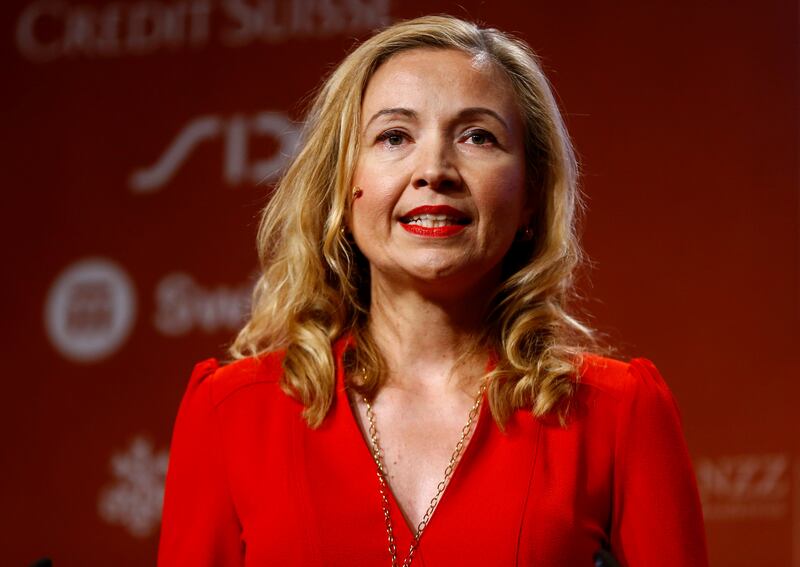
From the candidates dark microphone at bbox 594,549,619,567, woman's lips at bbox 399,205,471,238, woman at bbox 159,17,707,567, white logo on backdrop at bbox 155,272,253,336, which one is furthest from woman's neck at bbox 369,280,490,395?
white logo on backdrop at bbox 155,272,253,336

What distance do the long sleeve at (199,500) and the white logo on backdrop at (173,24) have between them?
66.8 inches

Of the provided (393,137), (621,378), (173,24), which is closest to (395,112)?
(393,137)

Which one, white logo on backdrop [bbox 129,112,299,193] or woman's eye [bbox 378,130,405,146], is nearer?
woman's eye [bbox 378,130,405,146]

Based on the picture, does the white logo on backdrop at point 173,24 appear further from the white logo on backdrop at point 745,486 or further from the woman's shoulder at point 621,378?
the woman's shoulder at point 621,378

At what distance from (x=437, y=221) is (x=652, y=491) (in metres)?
0.49

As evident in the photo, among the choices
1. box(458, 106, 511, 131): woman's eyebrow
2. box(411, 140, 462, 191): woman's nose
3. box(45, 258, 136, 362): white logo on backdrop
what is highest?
box(458, 106, 511, 131): woman's eyebrow

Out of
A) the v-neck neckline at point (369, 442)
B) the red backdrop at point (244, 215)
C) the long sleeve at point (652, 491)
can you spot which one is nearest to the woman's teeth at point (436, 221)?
the v-neck neckline at point (369, 442)

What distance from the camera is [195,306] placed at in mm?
3379

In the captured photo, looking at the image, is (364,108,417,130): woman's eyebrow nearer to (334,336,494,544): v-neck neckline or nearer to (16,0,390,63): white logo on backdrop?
(334,336,494,544): v-neck neckline

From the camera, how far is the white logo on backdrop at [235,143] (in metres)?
3.36

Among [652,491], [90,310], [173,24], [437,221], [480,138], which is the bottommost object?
[90,310]

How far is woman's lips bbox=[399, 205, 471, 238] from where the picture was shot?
1716mm

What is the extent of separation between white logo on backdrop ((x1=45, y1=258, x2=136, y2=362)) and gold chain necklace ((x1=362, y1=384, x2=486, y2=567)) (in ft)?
5.86

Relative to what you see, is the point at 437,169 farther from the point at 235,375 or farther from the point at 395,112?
the point at 235,375
